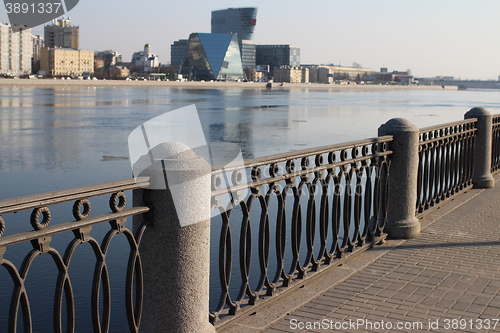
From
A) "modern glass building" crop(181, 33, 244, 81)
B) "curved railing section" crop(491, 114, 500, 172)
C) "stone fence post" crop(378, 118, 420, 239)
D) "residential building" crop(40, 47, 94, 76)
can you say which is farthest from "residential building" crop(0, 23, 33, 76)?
"stone fence post" crop(378, 118, 420, 239)

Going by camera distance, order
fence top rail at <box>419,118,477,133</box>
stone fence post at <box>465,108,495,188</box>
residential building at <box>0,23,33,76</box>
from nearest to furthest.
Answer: fence top rail at <box>419,118,477,133</box>
stone fence post at <box>465,108,495,188</box>
residential building at <box>0,23,33,76</box>

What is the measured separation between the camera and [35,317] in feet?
19.5

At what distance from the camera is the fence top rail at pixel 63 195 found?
2.56 metres

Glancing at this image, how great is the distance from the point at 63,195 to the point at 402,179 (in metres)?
4.16

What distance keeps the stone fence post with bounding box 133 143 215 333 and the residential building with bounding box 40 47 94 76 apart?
17945cm

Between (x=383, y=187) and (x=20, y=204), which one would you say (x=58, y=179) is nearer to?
(x=383, y=187)

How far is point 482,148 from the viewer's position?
938 centimetres

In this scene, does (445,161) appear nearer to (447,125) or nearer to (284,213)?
(447,125)

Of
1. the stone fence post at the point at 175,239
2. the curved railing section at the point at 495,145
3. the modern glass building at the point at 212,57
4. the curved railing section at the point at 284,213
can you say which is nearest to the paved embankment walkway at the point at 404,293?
the curved railing section at the point at 284,213

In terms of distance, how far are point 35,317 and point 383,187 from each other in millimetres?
3504

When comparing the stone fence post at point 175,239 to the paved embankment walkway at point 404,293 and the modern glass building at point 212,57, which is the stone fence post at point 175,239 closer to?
the paved embankment walkway at point 404,293

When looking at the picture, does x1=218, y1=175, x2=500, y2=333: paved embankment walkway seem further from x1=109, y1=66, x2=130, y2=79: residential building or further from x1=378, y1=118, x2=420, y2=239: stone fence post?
x1=109, y1=66, x2=130, y2=79: residential building

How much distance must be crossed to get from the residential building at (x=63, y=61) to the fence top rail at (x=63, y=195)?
180 meters

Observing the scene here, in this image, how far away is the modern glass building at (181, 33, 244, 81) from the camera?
598ft
